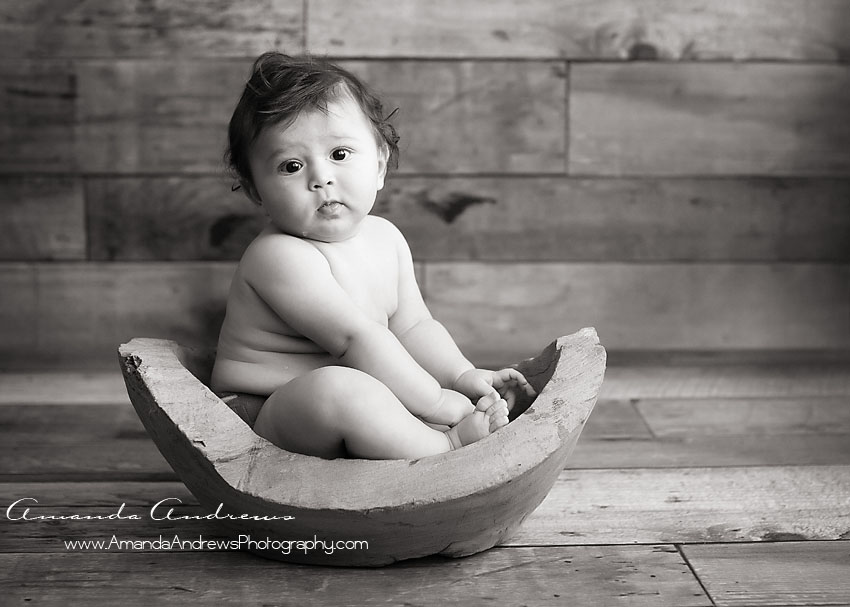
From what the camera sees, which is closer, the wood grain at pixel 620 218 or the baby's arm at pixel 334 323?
the baby's arm at pixel 334 323

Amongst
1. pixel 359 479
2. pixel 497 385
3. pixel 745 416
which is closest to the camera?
pixel 359 479

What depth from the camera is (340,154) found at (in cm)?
106

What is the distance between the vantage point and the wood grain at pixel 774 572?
35.4 inches

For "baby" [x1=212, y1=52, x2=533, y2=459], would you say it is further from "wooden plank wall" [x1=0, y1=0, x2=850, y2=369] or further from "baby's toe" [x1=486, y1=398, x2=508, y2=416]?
"wooden plank wall" [x1=0, y1=0, x2=850, y2=369]

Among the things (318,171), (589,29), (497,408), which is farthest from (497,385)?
(589,29)

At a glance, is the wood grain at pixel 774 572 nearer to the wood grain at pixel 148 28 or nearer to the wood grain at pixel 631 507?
the wood grain at pixel 631 507

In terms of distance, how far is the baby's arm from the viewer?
40.1 inches

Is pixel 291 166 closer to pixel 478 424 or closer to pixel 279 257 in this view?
pixel 279 257

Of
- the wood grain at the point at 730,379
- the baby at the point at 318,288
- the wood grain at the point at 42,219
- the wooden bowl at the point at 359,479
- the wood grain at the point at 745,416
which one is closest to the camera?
the wooden bowl at the point at 359,479

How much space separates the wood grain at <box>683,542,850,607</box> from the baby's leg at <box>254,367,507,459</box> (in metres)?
0.29

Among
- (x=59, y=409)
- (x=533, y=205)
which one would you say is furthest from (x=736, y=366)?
(x=59, y=409)

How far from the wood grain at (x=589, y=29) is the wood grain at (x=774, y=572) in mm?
964

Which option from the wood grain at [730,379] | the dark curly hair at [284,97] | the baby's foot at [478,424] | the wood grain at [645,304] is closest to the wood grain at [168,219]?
the wood grain at [645,304]

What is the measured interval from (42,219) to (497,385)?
0.98 m
